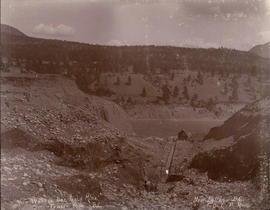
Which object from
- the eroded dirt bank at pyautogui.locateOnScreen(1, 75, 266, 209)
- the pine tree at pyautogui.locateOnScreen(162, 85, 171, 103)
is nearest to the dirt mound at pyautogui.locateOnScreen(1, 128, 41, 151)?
the eroded dirt bank at pyautogui.locateOnScreen(1, 75, 266, 209)

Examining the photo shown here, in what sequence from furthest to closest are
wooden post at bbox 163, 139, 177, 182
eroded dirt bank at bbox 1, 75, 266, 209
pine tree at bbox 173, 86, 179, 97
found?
1. pine tree at bbox 173, 86, 179, 97
2. wooden post at bbox 163, 139, 177, 182
3. eroded dirt bank at bbox 1, 75, 266, 209

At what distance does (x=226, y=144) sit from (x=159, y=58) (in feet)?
107

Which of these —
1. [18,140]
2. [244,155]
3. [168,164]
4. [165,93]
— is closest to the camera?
[18,140]

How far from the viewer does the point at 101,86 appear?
113 ft

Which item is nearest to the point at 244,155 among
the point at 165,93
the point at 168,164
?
the point at 168,164

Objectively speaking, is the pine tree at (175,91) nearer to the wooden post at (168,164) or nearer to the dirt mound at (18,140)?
the wooden post at (168,164)

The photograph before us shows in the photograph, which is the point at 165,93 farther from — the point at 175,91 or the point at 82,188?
the point at 82,188

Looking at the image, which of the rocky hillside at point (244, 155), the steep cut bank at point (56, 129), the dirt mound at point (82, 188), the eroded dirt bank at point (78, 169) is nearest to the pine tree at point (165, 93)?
the steep cut bank at point (56, 129)

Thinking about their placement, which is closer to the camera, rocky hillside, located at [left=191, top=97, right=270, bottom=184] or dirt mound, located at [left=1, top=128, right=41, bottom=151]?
dirt mound, located at [left=1, top=128, right=41, bottom=151]

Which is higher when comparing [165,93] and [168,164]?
[165,93]

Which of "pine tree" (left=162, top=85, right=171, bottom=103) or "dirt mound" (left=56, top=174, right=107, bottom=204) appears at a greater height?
"pine tree" (left=162, top=85, right=171, bottom=103)

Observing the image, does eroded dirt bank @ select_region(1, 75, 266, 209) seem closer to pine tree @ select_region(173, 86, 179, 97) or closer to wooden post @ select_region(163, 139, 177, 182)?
wooden post @ select_region(163, 139, 177, 182)

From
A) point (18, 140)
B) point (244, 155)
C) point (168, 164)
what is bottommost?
point (168, 164)

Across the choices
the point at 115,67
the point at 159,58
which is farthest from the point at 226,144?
the point at 159,58
